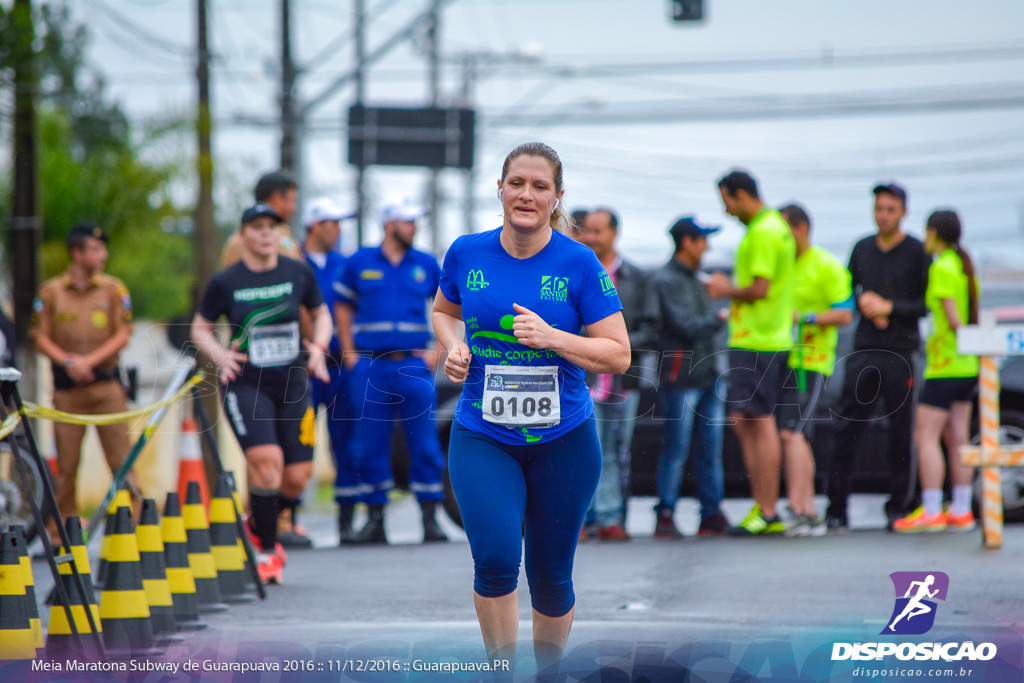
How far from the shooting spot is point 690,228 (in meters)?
8.15

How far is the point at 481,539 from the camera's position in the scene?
Result: 3967 millimetres

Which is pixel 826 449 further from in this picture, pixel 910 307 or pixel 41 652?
pixel 41 652

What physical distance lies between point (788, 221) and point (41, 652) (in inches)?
222

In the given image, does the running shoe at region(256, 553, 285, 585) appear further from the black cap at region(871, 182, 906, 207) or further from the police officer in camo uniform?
the black cap at region(871, 182, 906, 207)

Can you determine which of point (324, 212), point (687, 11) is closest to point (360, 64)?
point (687, 11)

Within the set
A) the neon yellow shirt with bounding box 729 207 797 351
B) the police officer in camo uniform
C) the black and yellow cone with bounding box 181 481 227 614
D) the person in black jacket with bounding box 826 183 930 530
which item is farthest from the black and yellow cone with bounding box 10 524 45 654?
the person in black jacket with bounding box 826 183 930 530

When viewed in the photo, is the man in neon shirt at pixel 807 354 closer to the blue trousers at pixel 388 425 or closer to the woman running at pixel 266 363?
the blue trousers at pixel 388 425

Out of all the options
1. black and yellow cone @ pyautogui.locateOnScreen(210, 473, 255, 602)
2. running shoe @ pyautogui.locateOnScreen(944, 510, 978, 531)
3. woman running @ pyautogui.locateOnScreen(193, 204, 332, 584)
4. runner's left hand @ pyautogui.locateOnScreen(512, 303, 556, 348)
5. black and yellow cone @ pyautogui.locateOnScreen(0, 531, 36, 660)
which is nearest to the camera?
runner's left hand @ pyautogui.locateOnScreen(512, 303, 556, 348)

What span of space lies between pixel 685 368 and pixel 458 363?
4337 millimetres

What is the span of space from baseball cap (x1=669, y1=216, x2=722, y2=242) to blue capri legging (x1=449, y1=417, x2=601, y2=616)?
163 inches

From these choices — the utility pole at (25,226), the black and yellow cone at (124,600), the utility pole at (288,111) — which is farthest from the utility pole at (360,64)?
the black and yellow cone at (124,600)

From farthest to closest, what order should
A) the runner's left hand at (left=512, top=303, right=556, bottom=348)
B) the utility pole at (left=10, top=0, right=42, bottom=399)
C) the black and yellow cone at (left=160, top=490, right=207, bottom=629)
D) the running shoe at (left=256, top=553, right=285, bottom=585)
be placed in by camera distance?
the utility pole at (left=10, top=0, right=42, bottom=399)
the running shoe at (left=256, top=553, right=285, bottom=585)
the black and yellow cone at (left=160, top=490, right=207, bottom=629)
the runner's left hand at (left=512, top=303, right=556, bottom=348)

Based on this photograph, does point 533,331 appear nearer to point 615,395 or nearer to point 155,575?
point 155,575

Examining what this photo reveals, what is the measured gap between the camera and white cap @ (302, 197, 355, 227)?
28.8 feet
